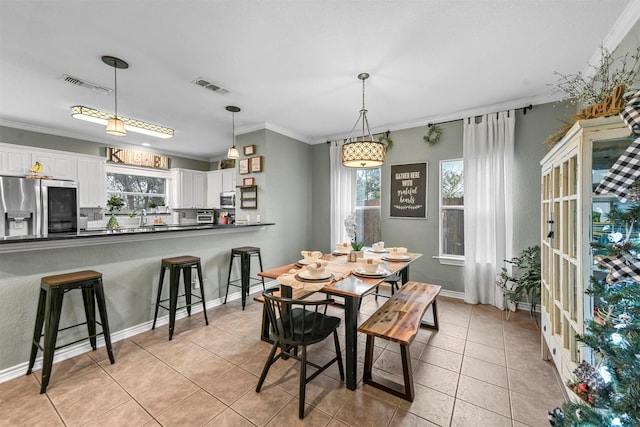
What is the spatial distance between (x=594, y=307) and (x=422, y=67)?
7.64 ft

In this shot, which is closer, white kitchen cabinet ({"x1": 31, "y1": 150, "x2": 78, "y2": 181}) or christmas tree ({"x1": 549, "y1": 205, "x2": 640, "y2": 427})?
christmas tree ({"x1": 549, "y1": 205, "x2": 640, "y2": 427})

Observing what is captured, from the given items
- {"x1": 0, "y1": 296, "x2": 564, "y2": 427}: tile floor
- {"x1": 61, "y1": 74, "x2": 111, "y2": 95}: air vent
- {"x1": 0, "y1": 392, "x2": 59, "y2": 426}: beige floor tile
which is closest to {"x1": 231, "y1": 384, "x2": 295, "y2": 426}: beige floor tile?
{"x1": 0, "y1": 296, "x2": 564, "y2": 427}: tile floor

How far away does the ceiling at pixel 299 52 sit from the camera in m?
1.89

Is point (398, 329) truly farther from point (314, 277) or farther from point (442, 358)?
point (442, 358)

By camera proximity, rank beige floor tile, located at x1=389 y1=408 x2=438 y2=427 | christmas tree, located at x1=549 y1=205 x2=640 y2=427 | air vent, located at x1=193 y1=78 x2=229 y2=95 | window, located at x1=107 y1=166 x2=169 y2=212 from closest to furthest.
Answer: christmas tree, located at x1=549 y1=205 x2=640 y2=427, beige floor tile, located at x1=389 y1=408 x2=438 y2=427, air vent, located at x1=193 y1=78 x2=229 y2=95, window, located at x1=107 y1=166 x2=169 y2=212

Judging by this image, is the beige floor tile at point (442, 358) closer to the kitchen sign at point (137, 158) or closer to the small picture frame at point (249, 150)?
the small picture frame at point (249, 150)

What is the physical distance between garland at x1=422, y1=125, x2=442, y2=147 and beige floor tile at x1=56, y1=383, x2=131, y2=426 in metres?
4.45

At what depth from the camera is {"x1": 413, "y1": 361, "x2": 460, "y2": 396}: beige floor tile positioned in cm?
201

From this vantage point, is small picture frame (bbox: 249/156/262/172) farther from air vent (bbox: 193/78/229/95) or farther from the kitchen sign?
the kitchen sign

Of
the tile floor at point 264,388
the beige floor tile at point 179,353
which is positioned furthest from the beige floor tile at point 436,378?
the beige floor tile at point 179,353

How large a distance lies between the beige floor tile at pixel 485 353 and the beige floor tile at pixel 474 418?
69cm

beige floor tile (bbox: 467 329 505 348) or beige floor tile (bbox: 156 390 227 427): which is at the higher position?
beige floor tile (bbox: 467 329 505 348)


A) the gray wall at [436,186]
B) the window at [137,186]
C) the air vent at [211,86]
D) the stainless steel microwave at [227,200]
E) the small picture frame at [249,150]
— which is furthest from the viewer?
the stainless steel microwave at [227,200]

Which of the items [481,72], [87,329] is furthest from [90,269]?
[481,72]
